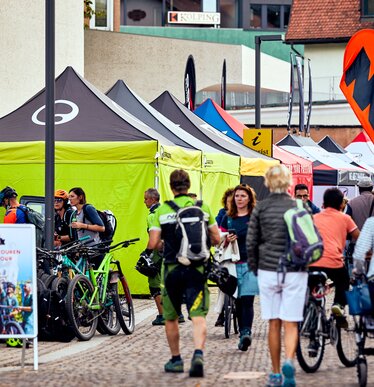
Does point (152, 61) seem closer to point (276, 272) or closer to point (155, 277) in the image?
point (155, 277)

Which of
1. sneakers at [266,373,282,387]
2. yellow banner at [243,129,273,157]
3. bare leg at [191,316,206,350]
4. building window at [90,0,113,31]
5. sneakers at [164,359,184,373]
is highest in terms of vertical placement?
building window at [90,0,113,31]

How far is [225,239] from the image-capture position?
46.2 ft

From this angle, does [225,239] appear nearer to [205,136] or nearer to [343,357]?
[343,357]

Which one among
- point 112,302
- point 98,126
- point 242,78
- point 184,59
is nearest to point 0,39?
point 98,126

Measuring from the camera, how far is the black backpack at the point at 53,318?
1361cm

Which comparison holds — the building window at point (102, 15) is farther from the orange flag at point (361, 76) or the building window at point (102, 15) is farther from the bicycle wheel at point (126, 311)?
the orange flag at point (361, 76)

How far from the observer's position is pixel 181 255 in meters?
11.1

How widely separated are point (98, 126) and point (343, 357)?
969 centimetres

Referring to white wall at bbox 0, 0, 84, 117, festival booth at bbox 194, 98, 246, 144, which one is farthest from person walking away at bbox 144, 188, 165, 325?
festival booth at bbox 194, 98, 246, 144

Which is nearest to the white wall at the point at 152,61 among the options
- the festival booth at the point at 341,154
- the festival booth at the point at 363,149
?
the festival booth at the point at 363,149

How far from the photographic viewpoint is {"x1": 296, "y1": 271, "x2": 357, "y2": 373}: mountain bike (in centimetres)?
1114

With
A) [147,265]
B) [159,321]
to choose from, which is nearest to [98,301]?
[147,265]

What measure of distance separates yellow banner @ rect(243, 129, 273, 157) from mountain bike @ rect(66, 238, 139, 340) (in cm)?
1512

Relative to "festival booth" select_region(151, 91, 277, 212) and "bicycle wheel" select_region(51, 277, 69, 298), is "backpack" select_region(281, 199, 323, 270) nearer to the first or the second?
"bicycle wheel" select_region(51, 277, 69, 298)
